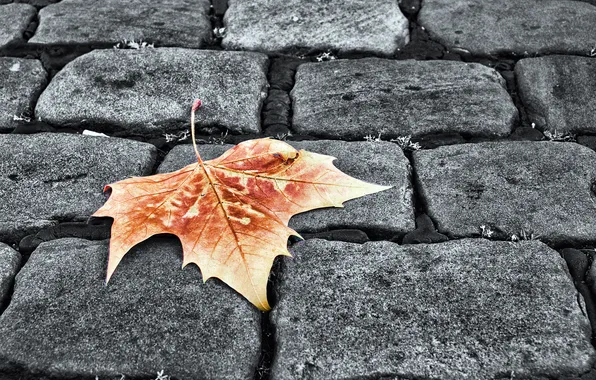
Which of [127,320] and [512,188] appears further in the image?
[512,188]

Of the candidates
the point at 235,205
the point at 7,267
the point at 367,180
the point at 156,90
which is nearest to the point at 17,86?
the point at 156,90

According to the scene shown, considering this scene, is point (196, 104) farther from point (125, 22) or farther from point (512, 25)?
point (512, 25)

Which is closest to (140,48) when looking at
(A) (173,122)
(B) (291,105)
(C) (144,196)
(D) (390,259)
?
(A) (173,122)

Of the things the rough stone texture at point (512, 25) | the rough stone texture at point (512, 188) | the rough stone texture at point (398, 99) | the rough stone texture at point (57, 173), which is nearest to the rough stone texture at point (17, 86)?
the rough stone texture at point (57, 173)

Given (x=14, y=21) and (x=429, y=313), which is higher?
(x=14, y=21)

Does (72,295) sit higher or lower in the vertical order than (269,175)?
lower

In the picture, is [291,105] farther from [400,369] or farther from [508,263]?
[400,369]
